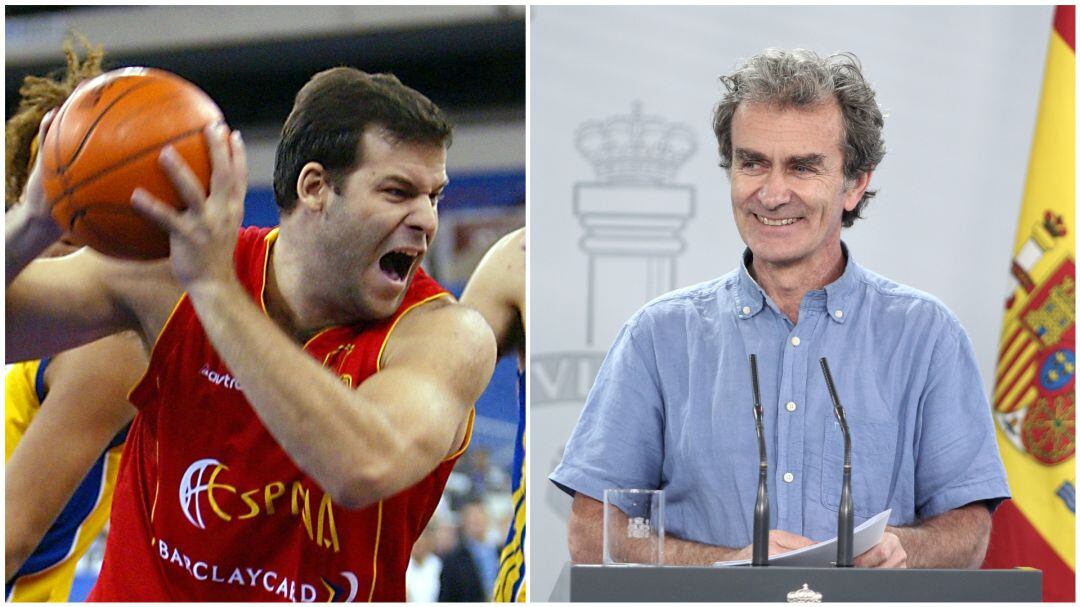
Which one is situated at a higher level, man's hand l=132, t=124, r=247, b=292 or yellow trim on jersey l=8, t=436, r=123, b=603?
man's hand l=132, t=124, r=247, b=292

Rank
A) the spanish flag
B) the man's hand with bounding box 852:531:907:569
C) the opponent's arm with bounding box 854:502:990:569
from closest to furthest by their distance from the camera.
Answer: the man's hand with bounding box 852:531:907:569
the opponent's arm with bounding box 854:502:990:569
the spanish flag

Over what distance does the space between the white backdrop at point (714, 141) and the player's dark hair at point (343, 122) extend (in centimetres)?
34

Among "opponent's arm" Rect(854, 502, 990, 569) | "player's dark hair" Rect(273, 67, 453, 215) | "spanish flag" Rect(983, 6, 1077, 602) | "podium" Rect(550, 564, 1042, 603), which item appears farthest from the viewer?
"spanish flag" Rect(983, 6, 1077, 602)

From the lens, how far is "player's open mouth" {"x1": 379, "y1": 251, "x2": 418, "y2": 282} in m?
2.51

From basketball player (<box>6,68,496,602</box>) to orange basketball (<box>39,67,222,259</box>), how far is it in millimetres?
111

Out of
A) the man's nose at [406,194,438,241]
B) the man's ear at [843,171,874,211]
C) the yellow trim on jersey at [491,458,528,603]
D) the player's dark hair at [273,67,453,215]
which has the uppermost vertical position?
the player's dark hair at [273,67,453,215]

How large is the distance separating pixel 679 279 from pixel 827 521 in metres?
0.71

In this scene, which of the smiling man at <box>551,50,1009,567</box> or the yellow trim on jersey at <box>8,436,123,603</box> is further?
the yellow trim on jersey at <box>8,436,123,603</box>

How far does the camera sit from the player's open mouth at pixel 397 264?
8.23 feet

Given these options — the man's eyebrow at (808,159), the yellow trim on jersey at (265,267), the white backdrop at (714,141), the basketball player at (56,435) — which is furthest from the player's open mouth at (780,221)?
the basketball player at (56,435)

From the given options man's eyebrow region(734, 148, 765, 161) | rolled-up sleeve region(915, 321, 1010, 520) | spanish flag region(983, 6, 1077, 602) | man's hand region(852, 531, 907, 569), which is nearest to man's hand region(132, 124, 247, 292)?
man's eyebrow region(734, 148, 765, 161)

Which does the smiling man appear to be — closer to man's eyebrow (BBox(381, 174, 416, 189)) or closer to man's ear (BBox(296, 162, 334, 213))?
man's eyebrow (BBox(381, 174, 416, 189))

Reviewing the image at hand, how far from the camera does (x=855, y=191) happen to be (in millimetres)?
2541

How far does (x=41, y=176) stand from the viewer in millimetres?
2260
